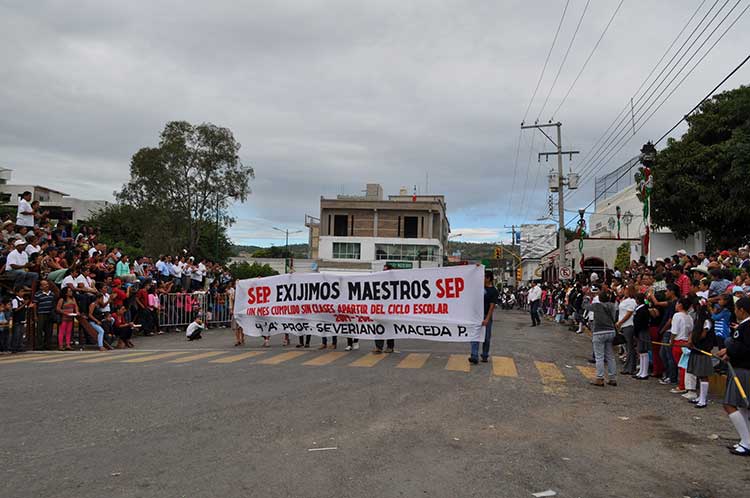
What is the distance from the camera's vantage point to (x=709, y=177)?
3092 centimetres

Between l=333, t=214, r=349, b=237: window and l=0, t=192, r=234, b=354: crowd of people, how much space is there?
6353 centimetres

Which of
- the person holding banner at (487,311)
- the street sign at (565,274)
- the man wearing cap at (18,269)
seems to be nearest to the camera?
the person holding banner at (487,311)

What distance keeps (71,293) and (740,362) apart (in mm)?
16335

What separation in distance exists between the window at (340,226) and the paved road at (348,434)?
7556 cm

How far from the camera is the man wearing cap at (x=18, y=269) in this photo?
17.1m

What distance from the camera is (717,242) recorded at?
31781 millimetres

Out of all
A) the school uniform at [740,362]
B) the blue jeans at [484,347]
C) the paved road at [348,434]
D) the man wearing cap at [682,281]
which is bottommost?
the paved road at [348,434]

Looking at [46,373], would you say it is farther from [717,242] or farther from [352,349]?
[717,242]

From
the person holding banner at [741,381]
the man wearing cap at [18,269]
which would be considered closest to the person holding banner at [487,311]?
the person holding banner at [741,381]

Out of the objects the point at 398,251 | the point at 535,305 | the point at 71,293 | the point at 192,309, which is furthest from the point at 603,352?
the point at 398,251

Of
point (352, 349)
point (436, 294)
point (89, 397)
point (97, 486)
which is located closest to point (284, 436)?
point (97, 486)

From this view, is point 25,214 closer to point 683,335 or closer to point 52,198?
point 683,335

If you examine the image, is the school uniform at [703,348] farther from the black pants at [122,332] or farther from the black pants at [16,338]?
the black pants at [16,338]

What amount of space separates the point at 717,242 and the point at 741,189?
446 centimetres
